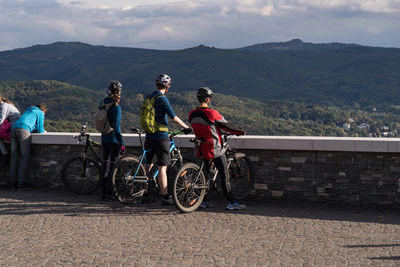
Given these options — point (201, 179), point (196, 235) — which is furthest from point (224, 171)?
point (196, 235)

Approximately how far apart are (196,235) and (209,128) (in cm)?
169

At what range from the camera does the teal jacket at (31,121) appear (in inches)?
373

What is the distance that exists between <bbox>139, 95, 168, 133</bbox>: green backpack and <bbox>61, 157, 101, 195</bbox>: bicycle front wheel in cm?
189

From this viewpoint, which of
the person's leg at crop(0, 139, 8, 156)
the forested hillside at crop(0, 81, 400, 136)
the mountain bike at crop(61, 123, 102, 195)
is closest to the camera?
the mountain bike at crop(61, 123, 102, 195)

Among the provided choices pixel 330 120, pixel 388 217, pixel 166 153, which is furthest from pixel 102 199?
pixel 330 120

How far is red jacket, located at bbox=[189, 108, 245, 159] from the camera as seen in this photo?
720cm

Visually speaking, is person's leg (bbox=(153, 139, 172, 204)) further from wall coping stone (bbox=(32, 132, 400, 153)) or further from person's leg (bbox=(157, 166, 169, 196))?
wall coping stone (bbox=(32, 132, 400, 153))

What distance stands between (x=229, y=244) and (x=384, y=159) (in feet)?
10.3

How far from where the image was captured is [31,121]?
9.59 metres

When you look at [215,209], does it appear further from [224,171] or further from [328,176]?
[328,176]

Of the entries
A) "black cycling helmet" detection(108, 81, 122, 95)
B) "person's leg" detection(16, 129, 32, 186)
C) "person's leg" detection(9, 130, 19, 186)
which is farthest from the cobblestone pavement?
"black cycling helmet" detection(108, 81, 122, 95)

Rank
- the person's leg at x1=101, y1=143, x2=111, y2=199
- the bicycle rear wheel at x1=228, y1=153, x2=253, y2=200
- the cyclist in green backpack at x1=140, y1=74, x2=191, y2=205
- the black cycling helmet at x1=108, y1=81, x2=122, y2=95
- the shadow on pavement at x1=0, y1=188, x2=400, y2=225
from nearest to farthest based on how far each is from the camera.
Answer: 1. the shadow on pavement at x1=0, y1=188, x2=400, y2=225
2. the cyclist in green backpack at x1=140, y1=74, x2=191, y2=205
3. the black cycling helmet at x1=108, y1=81, x2=122, y2=95
4. the bicycle rear wheel at x1=228, y1=153, x2=253, y2=200
5. the person's leg at x1=101, y1=143, x2=111, y2=199

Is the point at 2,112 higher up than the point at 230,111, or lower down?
higher up

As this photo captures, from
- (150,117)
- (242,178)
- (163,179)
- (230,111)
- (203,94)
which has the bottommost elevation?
(230,111)
